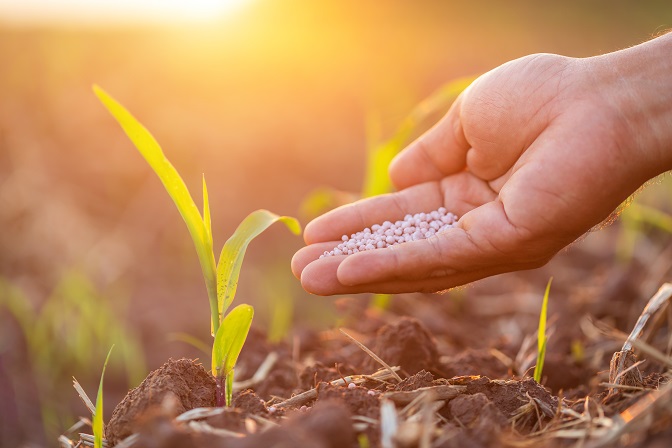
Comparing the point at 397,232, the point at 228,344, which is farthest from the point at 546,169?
the point at 228,344

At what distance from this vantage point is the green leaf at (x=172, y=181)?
1244mm

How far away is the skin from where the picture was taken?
57.3 inches

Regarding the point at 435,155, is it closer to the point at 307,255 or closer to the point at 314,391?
the point at 307,255

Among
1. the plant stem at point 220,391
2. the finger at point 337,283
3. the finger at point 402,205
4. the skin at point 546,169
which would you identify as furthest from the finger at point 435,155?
the plant stem at point 220,391

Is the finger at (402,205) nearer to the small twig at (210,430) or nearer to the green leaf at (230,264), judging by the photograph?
the green leaf at (230,264)

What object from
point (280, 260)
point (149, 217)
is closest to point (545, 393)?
point (280, 260)

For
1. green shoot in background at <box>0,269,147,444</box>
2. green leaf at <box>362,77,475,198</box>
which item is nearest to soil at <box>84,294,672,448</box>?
green leaf at <box>362,77,475,198</box>

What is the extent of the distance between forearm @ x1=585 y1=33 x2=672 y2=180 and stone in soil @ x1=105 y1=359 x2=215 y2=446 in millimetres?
1096

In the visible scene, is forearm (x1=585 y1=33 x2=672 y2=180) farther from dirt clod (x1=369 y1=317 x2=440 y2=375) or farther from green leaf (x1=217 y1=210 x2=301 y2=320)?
green leaf (x1=217 y1=210 x2=301 y2=320)

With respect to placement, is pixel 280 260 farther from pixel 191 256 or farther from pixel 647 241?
pixel 647 241

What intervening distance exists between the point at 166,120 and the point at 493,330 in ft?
10.5

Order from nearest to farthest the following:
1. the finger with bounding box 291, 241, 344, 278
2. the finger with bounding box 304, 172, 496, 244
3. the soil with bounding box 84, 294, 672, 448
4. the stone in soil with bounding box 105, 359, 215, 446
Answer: the soil with bounding box 84, 294, 672, 448, the stone in soil with bounding box 105, 359, 215, 446, the finger with bounding box 291, 241, 344, 278, the finger with bounding box 304, 172, 496, 244

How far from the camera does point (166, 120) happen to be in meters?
4.83

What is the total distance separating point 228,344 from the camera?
1.34 metres
